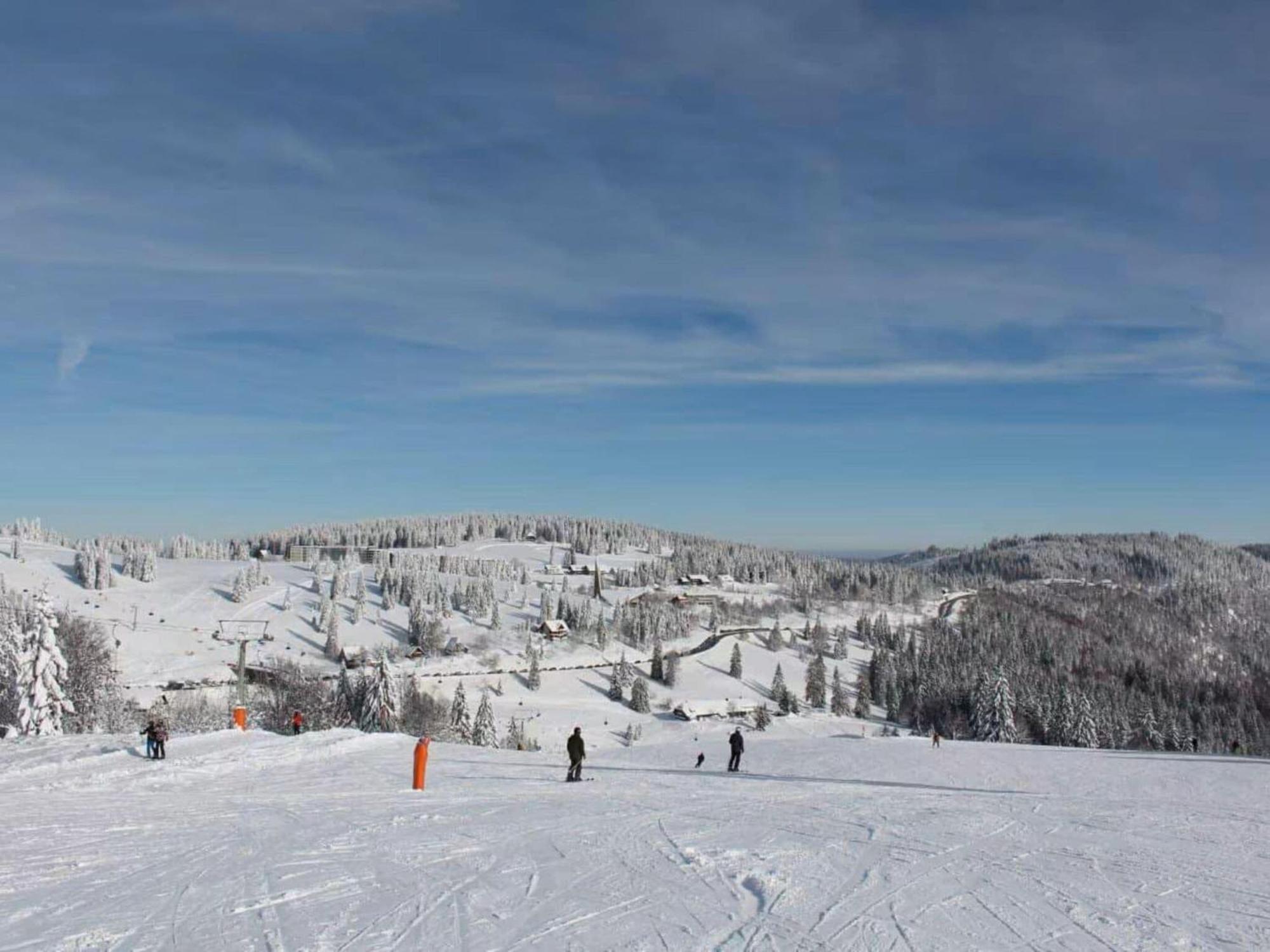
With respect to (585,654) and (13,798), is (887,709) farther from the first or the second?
(13,798)

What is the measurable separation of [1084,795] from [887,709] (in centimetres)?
10528

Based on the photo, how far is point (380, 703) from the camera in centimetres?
5150

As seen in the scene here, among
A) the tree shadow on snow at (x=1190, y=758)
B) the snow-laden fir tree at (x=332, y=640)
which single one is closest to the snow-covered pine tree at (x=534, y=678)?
the snow-laden fir tree at (x=332, y=640)

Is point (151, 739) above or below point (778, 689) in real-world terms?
above

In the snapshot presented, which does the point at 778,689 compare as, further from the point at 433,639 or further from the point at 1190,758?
the point at 1190,758

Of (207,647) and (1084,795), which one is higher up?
(1084,795)

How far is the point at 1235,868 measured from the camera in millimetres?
10609

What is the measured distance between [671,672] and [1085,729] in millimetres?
60101

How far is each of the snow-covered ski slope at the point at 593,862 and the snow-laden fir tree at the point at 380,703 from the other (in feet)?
105

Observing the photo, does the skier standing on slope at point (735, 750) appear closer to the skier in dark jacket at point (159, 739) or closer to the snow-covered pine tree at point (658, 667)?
the skier in dark jacket at point (159, 739)

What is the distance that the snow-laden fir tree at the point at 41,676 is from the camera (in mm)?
34031

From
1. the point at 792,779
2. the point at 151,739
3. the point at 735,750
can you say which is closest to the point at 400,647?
the point at 735,750

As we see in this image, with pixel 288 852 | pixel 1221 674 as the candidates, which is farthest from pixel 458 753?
pixel 1221 674

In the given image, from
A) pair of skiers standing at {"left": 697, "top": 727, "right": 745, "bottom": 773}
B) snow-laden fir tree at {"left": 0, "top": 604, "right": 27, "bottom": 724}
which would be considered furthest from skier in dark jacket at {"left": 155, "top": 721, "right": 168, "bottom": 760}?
snow-laden fir tree at {"left": 0, "top": 604, "right": 27, "bottom": 724}
